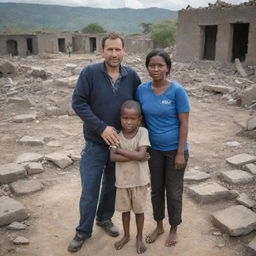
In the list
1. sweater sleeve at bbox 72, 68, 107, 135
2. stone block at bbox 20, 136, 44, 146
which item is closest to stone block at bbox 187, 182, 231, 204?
sweater sleeve at bbox 72, 68, 107, 135

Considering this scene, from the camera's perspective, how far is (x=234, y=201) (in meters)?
3.86

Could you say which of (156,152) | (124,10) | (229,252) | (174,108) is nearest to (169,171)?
(156,152)

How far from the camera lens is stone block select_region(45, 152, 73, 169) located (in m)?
4.84

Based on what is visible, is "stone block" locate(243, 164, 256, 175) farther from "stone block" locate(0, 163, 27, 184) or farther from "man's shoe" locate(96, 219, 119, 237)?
"stone block" locate(0, 163, 27, 184)

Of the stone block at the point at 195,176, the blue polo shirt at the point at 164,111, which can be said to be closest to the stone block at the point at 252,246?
the blue polo shirt at the point at 164,111

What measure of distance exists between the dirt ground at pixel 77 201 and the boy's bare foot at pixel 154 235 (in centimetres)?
5

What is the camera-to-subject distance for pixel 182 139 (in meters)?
2.66

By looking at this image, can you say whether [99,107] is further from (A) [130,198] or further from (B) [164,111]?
(A) [130,198]

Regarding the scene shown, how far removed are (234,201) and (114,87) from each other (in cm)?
221

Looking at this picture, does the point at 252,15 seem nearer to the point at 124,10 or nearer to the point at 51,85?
the point at 51,85

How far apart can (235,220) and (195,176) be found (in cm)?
117

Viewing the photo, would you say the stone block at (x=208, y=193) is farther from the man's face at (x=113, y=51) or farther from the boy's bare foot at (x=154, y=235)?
the man's face at (x=113, y=51)

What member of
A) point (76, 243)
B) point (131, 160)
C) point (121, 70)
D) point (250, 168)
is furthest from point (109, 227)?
point (250, 168)

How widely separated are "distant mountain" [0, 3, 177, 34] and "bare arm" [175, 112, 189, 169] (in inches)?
3816
